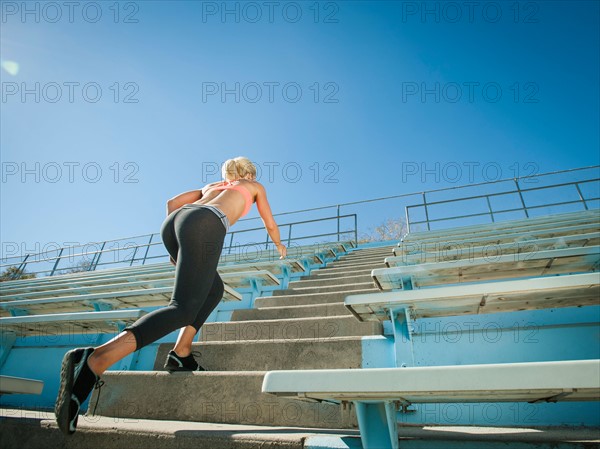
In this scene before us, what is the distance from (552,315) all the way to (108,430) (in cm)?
185

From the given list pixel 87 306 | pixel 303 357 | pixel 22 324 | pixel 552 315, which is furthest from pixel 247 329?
pixel 87 306

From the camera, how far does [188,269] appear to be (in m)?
1.27

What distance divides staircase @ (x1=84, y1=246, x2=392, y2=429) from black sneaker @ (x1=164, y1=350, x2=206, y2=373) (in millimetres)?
45

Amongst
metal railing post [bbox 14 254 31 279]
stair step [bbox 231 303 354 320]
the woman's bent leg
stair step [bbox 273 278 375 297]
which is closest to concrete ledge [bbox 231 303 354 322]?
stair step [bbox 231 303 354 320]

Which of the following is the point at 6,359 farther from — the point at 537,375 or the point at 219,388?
the point at 537,375

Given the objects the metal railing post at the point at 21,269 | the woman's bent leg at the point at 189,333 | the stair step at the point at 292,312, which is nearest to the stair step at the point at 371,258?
the stair step at the point at 292,312

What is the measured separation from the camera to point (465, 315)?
1.59 meters

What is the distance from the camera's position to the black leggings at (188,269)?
1148 millimetres

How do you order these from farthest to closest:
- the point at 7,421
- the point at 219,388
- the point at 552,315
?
1. the point at 552,315
2. the point at 219,388
3. the point at 7,421

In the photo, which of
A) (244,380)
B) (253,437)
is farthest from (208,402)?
(253,437)

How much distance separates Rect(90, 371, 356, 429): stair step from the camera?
132 cm

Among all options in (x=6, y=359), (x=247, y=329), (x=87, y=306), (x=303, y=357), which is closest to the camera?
(x=303, y=357)

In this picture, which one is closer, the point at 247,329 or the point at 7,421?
the point at 7,421

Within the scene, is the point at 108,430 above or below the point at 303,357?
below
